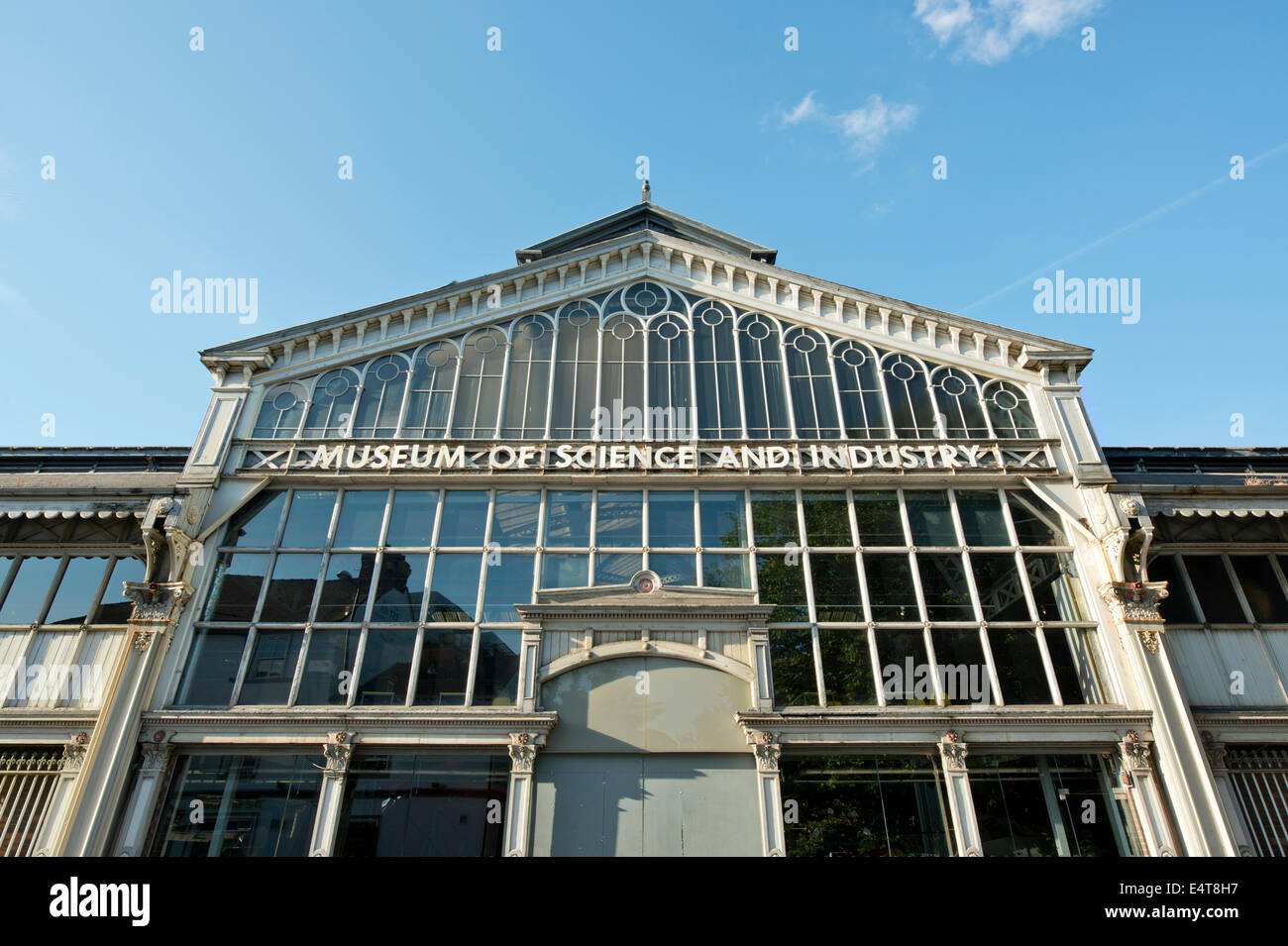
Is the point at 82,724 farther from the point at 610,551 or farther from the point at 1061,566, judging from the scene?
the point at 1061,566

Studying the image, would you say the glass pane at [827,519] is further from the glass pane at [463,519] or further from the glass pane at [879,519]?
the glass pane at [463,519]

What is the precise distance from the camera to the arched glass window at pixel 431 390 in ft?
67.2

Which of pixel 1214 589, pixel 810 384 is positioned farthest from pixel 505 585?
pixel 1214 589

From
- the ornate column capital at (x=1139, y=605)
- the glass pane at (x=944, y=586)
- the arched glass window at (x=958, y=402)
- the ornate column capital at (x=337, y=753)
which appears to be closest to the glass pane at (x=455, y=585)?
the ornate column capital at (x=337, y=753)

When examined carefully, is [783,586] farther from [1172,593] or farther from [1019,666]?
[1172,593]

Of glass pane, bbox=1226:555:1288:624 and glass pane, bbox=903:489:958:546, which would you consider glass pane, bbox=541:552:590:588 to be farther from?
glass pane, bbox=1226:555:1288:624

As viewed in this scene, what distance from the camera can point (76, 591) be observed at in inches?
718

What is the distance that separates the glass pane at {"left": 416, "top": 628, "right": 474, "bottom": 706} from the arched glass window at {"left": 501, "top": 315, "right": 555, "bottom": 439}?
5489 mm

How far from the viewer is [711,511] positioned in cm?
1922

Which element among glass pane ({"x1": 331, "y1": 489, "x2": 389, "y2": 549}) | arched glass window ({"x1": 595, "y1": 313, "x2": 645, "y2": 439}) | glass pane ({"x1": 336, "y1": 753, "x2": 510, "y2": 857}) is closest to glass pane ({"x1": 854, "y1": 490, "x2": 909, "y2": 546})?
arched glass window ({"x1": 595, "y1": 313, "x2": 645, "y2": 439})

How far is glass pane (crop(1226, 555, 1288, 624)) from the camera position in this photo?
18.5m

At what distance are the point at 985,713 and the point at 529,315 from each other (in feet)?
49.5
